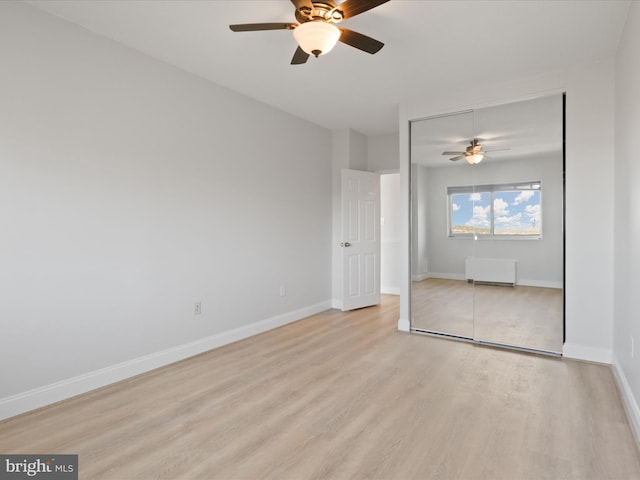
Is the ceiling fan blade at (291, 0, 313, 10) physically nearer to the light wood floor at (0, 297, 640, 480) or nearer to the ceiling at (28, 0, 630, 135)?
the ceiling at (28, 0, 630, 135)

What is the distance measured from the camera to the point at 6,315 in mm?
2428

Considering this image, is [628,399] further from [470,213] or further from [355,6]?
[355,6]

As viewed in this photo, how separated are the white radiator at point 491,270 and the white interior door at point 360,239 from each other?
5.97ft

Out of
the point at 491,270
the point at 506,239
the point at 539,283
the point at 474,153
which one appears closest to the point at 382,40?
the point at 474,153

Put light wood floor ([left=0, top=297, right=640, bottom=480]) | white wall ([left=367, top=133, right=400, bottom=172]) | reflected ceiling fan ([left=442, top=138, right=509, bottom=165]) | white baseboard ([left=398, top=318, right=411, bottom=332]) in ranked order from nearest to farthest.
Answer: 1. light wood floor ([left=0, top=297, right=640, bottom=480])
2. reflected ceiling fan ([left=442, top=138, right=509, bottom=165])
3. white baseboard ([left=398, top=318, right=411, bottom=332])
4. white wall ([left=367, top=133, right=400, bottom=172])

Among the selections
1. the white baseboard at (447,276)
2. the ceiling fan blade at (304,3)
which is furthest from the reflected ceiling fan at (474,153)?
the ceiling fan blade at (304,3)

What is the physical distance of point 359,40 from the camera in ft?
8.15

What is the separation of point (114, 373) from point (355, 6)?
3180 millimetres

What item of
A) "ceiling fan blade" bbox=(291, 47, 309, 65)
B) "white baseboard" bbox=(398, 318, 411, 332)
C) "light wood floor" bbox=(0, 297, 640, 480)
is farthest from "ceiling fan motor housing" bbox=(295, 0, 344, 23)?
"white baseboard" bbox=(398, 318, 411, 332)

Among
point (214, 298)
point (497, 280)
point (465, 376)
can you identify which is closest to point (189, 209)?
point (214, 298)

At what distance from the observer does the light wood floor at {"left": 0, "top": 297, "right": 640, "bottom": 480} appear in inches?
75.4

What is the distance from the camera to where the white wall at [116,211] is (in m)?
2.50

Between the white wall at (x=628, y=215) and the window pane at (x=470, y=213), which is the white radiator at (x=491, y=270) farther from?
the white wall at (x=628, y=215)

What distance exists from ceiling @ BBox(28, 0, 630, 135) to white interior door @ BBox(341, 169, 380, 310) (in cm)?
158
